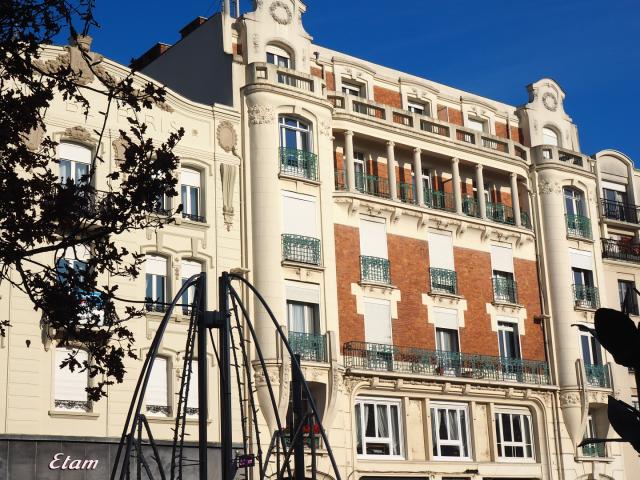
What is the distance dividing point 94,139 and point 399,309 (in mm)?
12978

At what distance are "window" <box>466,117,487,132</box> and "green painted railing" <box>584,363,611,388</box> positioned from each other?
11.0 metres

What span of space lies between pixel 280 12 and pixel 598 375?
763 inches

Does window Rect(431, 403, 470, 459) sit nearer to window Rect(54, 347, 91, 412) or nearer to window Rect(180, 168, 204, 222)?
window Rect(180, 168, 204, 222)

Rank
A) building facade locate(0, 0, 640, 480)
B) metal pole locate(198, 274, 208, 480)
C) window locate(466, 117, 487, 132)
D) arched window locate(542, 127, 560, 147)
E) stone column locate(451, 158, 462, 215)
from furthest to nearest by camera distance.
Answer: arched window locate(542, 127, 560, 147) → window locate(466, 117, 487, 132) → stone column locate(451, 158, 462, 215) → building facade locate(0, 0, 640, 480) → metal pole locate(198, 274, 208, 480)

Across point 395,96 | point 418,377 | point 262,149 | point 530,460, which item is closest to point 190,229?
point 262,149

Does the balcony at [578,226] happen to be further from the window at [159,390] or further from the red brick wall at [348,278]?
the window at [159,390]

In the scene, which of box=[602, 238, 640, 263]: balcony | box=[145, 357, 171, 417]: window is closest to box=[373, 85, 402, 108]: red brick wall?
box=[602, 238, 640, 263]: balcony

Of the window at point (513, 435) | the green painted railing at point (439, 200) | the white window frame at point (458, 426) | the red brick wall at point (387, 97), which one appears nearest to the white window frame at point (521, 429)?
the window at point (513, 435)

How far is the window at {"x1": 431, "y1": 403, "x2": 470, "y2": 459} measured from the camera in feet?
128

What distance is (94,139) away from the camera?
32969 mm

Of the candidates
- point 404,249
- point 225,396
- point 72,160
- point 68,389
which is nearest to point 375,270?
point 404,249

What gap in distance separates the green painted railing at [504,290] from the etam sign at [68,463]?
18.7m

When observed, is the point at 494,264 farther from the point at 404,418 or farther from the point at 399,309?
the point at 404,418

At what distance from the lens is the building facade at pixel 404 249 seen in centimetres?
3612
